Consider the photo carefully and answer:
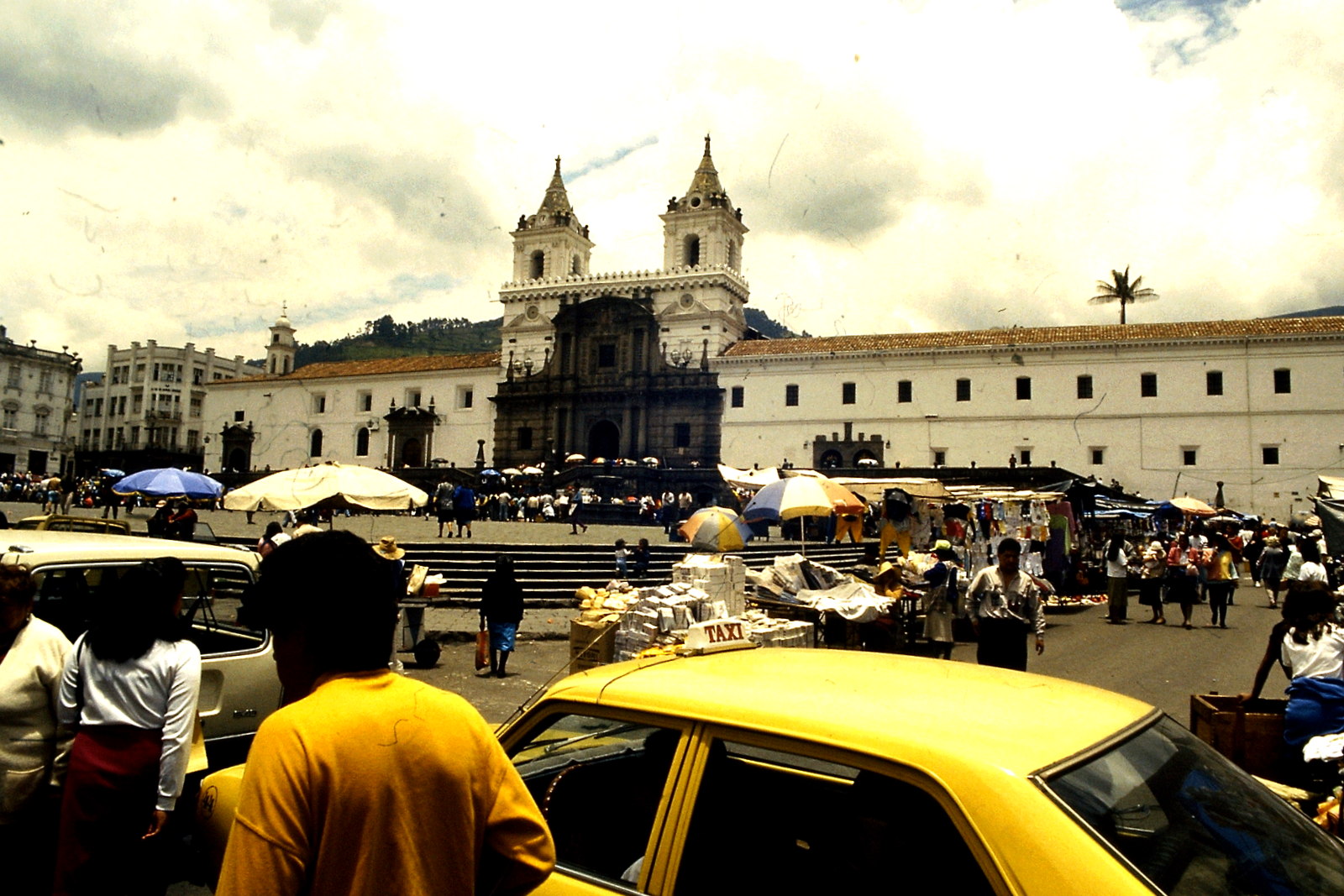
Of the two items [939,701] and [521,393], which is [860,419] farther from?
[939,701]

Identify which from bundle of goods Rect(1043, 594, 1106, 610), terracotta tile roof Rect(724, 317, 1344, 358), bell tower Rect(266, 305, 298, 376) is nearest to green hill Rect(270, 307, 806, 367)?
bell tower Rect(266, 305, 298, 376)

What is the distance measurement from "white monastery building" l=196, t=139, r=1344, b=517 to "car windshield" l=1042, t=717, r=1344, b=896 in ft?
135

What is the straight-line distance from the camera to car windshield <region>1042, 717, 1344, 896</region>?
73.4 inches

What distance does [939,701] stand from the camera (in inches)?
89.2

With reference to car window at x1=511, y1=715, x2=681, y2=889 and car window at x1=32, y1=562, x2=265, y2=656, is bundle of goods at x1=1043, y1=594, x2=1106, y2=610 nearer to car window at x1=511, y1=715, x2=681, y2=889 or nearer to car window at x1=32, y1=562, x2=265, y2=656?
car window at x1=32, y1=562, x2=265, y2=656

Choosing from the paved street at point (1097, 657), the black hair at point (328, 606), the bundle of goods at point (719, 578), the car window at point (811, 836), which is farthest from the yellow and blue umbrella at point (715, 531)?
the black hair at point (328, 606)

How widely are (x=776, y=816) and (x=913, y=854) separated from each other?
480 millimetres

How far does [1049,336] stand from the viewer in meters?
41.6

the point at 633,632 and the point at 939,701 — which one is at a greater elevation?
the point at 939,701

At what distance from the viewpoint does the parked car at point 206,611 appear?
4.34m

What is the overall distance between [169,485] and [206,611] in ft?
37.8

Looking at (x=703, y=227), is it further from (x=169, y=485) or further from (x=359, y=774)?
(x=359, y=774)

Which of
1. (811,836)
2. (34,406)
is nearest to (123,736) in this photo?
(811,836)

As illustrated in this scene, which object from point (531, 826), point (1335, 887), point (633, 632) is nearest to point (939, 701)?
point (1335, 887)
